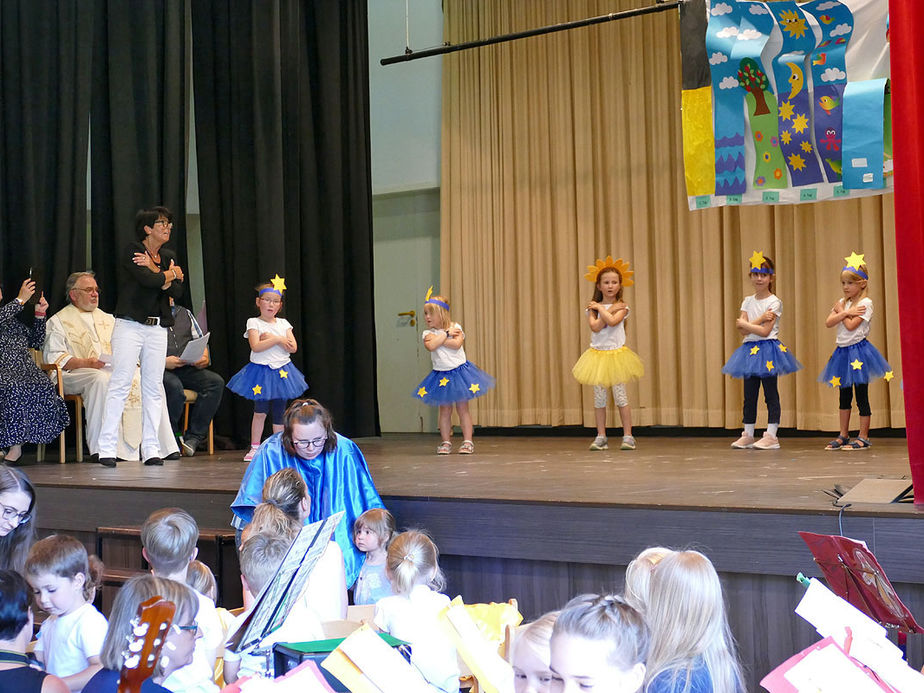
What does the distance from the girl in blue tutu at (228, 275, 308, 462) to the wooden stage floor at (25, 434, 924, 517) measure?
17.1 inches

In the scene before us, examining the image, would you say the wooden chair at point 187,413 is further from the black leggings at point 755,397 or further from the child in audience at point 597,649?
the child in audience at point 597,649

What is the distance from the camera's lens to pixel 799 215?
7.37m

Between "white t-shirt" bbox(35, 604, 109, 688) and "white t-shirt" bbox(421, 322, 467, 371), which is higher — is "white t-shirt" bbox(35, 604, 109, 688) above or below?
below

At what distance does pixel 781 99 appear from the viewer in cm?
520

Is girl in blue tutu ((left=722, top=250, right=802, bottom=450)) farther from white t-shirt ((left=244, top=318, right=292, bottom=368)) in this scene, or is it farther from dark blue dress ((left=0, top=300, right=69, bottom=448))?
dark blue dress ((left=0, top=300, right=69, bottom=448))

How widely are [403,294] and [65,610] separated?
266 inches

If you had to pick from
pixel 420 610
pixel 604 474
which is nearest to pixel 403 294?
pixel 604 474

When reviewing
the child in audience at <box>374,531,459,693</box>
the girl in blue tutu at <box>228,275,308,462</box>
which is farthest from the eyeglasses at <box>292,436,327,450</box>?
the girl in blue tutu at <box>228,275,308,462</box>

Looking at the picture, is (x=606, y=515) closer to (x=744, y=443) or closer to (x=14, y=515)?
(x=14, y=515)

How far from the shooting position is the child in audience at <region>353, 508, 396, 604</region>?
350 cm

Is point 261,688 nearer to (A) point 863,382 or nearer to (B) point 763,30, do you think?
(B) point 763,30

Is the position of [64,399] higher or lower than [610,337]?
lower

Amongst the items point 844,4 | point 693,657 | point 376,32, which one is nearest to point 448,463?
point 844,4

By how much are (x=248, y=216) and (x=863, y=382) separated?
4.51 meters
